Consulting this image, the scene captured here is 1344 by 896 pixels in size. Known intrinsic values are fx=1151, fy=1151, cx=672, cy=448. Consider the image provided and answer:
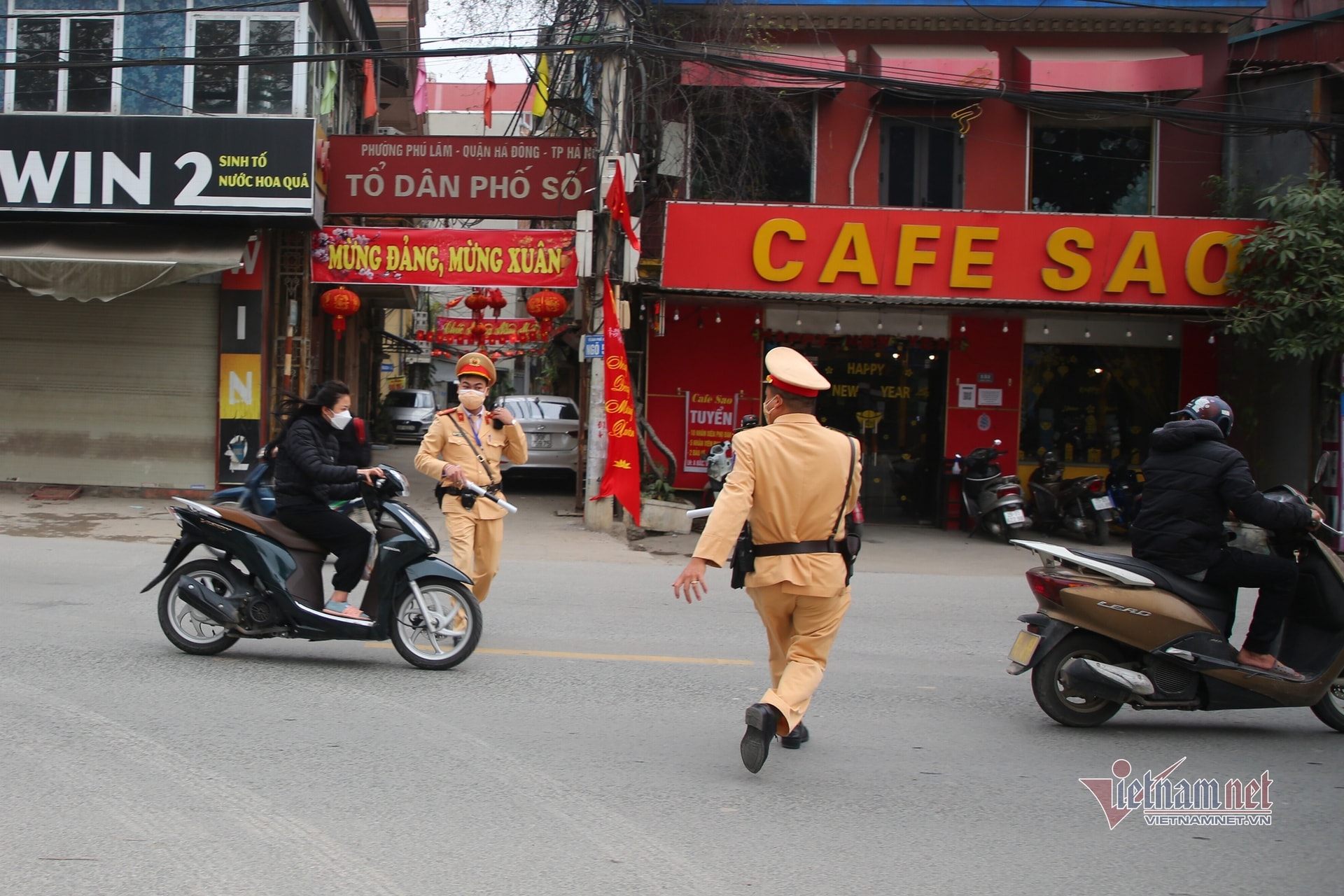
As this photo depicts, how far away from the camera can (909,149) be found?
16.0 metres

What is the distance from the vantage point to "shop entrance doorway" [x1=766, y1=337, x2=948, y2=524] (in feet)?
52.9

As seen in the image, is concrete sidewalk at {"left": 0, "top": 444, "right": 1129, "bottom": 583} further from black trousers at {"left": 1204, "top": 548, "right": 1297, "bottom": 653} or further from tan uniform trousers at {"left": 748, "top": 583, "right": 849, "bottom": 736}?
tan uniform trousers at {"left": 748, "top": 583, "right": 849, "bottom": 736}

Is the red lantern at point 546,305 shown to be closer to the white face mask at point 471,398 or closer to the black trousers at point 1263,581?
the white face mask at point 471,398

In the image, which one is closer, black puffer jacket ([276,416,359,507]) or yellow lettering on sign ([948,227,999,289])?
black puffer jacket ([276,416,359,507])

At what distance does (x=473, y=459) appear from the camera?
7492 millimetres

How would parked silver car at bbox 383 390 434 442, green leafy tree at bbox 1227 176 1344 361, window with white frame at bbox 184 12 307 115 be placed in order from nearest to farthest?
green leafy tree at bbox 1227 176 1344 361 < window with white frame at bbox 184 12 307 115 < parked silver car at bbox 383 390 434 442

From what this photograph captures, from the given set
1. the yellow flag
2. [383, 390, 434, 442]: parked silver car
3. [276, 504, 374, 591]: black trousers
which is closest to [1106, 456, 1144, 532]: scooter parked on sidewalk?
the yellow flag

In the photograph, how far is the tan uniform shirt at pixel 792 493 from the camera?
480 centimetres

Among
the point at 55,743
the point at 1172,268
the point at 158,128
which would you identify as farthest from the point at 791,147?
the point at 55,743

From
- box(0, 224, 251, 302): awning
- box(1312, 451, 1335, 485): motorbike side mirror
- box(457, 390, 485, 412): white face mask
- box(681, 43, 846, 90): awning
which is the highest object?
box(681, 43, 846, 90): awning

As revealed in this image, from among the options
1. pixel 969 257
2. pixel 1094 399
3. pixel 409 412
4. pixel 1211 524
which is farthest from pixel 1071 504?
pixel 409 412

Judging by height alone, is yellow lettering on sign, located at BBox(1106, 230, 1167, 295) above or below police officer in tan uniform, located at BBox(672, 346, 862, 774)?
above

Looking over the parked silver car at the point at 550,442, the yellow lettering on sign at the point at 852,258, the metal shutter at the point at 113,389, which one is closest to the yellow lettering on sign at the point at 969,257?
the yellow lettering on sign at the point at 852,258

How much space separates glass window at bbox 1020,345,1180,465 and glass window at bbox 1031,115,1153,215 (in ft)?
6.58
